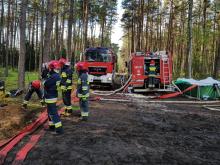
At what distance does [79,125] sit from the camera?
376 inches

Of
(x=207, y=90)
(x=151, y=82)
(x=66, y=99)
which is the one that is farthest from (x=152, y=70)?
(x=66, y=99)

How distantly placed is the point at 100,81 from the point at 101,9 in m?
30.6

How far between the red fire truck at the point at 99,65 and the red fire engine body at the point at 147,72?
2286mm

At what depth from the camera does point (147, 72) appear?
20.2m

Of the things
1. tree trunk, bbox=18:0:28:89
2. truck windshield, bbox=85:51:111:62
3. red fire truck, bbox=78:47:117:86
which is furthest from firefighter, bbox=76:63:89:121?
truck windshield, bbox=85:51:111:62

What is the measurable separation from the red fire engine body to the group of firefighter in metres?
8.35

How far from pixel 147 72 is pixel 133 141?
12652 millimetres

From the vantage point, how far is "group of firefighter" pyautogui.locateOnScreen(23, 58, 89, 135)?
8.67 m

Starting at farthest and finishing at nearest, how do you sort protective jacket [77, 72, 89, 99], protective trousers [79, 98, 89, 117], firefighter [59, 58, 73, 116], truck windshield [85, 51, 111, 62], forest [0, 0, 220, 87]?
forest [0, 0, 220, 87] < truck windshield [85, 51, 111, 62] < firefighter [59, 58, 73, 116] < protective jacket [77, 72, 89, 99] < protective trousers [79, 98, 89, 117]

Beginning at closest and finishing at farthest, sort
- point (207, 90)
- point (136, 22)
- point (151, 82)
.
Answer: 1. point (207, 90)
2. point (151, 82)
3. point (136, 22)

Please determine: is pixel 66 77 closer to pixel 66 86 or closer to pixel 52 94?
pixel 66 86

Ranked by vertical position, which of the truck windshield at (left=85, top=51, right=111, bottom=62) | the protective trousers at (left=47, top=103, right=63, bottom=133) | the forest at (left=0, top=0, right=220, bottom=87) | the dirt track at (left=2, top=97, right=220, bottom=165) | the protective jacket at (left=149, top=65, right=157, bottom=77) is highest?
the forest at (left=0, top=0, right=220, bottom=87)

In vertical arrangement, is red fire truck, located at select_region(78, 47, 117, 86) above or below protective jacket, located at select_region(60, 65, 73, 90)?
above

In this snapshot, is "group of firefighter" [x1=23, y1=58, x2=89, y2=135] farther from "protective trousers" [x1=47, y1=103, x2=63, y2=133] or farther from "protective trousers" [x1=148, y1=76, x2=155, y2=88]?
"protective trousers" [x1=148, y1=76, x2=155, y2=88]
